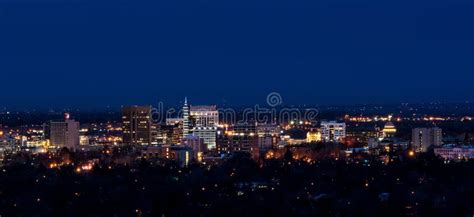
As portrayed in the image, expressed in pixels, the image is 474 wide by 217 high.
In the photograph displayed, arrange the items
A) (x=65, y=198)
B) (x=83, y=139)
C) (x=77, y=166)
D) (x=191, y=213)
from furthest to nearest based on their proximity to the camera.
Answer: (x=83, y=139) < (x=77, y=166) < (x=65, y=198) < (x=191, y=213)

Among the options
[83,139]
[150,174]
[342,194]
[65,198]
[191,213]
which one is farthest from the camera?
[83,139]

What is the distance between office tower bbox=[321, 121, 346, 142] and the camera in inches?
2596

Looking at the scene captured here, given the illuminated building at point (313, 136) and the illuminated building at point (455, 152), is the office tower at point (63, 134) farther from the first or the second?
the illuminated building at point (455, 152)

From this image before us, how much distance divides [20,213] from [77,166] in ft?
59.2

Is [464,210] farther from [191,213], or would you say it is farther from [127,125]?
[127,125]

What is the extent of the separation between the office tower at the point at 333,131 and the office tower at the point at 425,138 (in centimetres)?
712

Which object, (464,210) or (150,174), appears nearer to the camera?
(464,210)

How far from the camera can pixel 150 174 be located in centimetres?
3778

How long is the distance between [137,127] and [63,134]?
397 cm

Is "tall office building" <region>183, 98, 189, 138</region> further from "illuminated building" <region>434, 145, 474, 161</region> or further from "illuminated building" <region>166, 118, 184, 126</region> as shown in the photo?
"illuminated building" <region>434, 145, 474, 161</region>

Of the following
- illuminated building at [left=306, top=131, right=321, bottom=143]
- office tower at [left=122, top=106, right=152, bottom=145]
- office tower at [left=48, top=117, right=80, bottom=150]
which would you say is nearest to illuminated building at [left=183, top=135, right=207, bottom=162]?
office tower at [left=122, top=106, right=152, bottom=145]

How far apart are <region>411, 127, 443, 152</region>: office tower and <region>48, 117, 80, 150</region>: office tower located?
54.9ft

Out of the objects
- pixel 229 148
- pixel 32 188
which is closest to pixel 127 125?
pixel 229 148

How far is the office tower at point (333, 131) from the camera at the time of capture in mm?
65938
